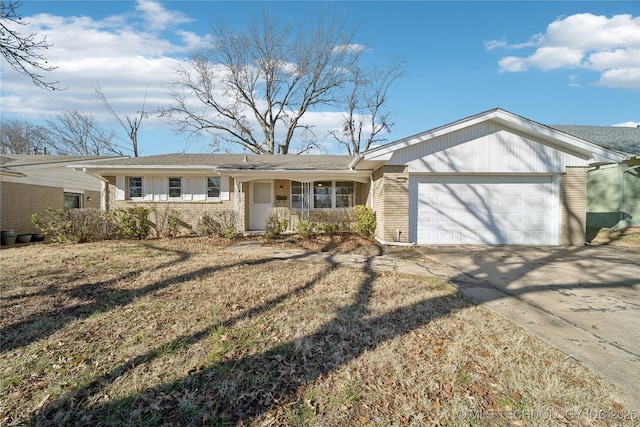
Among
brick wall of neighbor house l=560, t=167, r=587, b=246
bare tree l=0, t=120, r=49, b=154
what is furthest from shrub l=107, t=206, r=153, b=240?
bare tree l=0, t=120, r=49, b=154

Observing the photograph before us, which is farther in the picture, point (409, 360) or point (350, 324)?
point (350, 324)

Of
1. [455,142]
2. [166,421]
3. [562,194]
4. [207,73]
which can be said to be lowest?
[166,421]

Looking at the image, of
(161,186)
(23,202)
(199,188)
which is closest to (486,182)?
(199,188)

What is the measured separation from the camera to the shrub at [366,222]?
34.7 ft

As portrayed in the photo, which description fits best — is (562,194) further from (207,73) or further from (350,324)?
(207,73)

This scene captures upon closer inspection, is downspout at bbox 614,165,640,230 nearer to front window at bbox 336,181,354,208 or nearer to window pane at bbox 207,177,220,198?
front window at bbox 336,181,354,208

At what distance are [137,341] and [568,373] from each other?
4141mm

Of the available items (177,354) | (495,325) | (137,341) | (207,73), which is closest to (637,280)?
(495,325)

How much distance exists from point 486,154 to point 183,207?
10969mm

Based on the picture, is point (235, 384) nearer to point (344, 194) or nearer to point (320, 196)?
point (320, 196)

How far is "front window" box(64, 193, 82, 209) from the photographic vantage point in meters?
15.5

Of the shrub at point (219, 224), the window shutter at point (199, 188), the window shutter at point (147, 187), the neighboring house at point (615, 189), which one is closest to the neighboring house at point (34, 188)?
the window shutter at point (147, 187)

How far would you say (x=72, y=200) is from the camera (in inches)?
632

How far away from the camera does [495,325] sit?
11.7 ft
